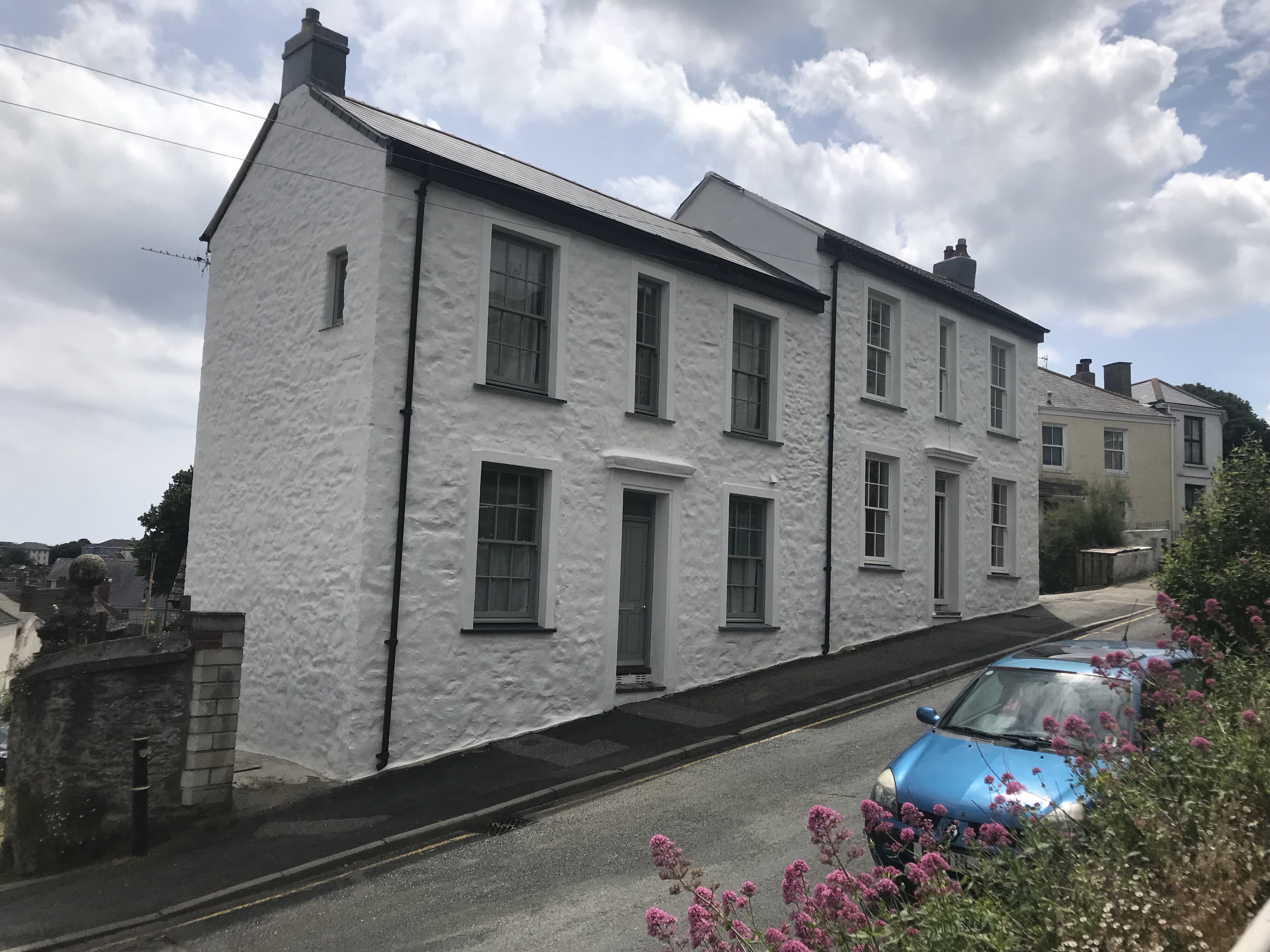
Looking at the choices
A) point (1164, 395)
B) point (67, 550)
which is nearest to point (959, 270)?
point (1164, 395)

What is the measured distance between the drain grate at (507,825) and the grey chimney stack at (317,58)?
965cm

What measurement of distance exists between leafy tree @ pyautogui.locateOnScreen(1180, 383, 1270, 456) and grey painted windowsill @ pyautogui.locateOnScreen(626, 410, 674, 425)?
46.3 metres

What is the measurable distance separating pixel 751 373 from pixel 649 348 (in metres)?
2.26

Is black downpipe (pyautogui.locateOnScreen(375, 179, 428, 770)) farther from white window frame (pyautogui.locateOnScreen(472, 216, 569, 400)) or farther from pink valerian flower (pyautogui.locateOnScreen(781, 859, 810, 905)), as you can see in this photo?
pink valerian flower (pyautogui.locateOnScreen(781, 859, 810, 905))

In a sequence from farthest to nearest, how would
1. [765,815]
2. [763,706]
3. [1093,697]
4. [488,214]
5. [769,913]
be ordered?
[763,706] < [488,214] < [765,815] < [1093,697] < [769,913]

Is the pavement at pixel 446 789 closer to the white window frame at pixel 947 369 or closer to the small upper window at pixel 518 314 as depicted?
the small upper window at pixel 518 314

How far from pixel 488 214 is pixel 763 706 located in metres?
7.01

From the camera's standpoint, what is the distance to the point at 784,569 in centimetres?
1549

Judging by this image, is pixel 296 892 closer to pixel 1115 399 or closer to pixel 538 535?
pixel 538 535

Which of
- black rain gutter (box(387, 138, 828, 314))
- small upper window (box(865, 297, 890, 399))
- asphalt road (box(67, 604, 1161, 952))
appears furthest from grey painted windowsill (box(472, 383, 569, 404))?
small upper window (box(865, 297, 890, 399))

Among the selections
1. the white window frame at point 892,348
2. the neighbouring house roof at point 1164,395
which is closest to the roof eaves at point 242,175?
the white window frame at point 892,348

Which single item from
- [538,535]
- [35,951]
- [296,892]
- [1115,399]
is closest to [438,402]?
[538,535]

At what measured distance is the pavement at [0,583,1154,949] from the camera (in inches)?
300

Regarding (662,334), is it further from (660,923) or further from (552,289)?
(660,923)
